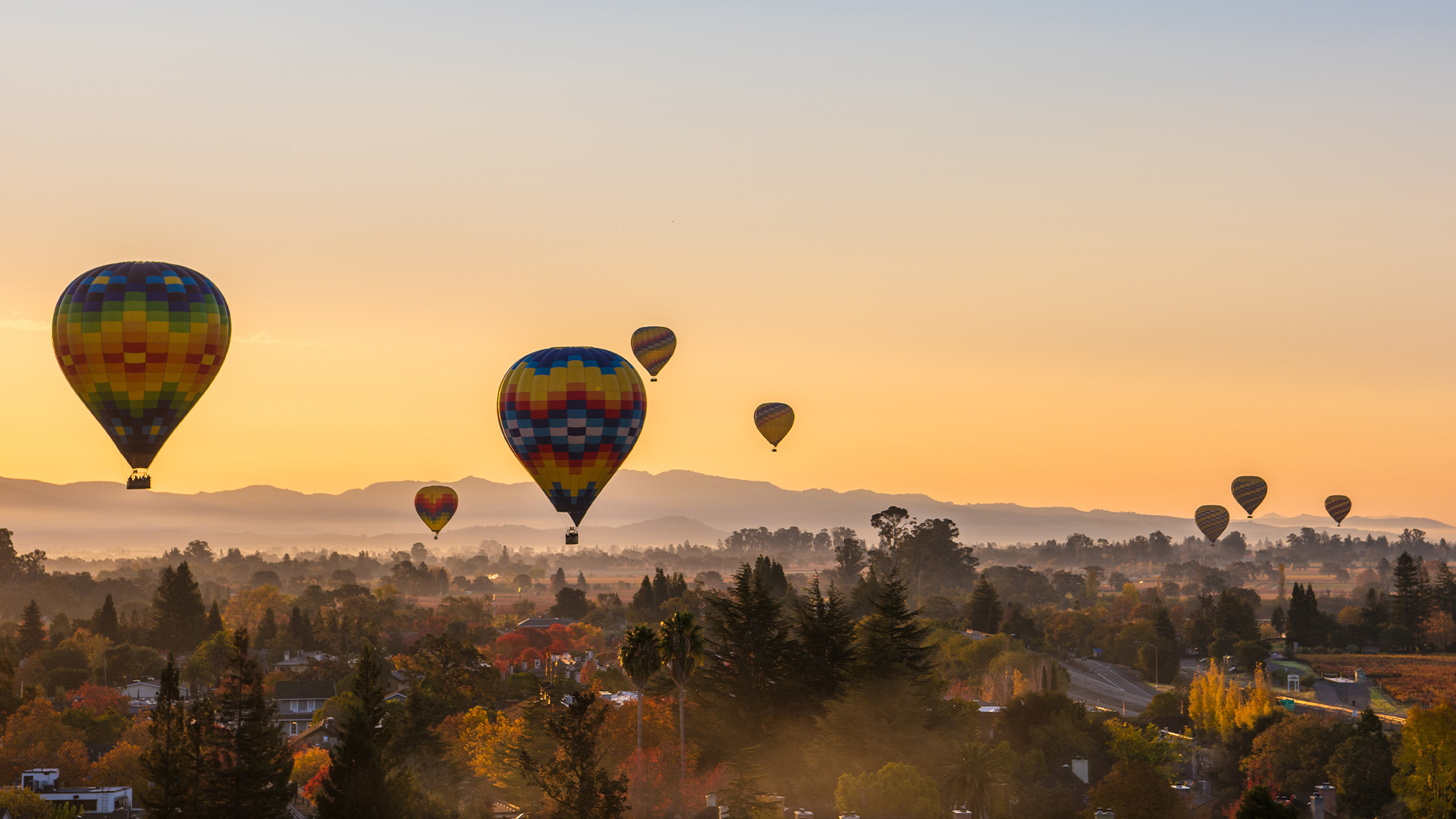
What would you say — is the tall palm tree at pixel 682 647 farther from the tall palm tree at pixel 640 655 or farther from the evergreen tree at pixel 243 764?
the evergreen tree at pixel 243 764

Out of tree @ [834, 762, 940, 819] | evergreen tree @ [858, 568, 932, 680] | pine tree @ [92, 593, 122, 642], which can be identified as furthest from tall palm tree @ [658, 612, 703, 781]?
pine tree @ [92, 593, 122, 642]

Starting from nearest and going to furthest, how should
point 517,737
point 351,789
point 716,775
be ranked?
point 351,789 < point 716,775 < point 517,737

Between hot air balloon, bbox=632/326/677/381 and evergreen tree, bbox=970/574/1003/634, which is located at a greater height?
hot air balloon, bbox=632/326/677/381

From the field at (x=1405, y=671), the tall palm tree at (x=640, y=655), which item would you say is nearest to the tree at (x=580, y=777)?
the tall palm tree at (x=640, y=655)

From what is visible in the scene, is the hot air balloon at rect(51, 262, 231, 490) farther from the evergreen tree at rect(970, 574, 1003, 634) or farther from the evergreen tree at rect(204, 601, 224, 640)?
the evergreen tree at rect(970, 574, 1003, 634)

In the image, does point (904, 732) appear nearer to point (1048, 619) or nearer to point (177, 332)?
point (177, 332)

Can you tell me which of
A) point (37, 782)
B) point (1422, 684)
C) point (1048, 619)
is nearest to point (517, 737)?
point (37, 782)
